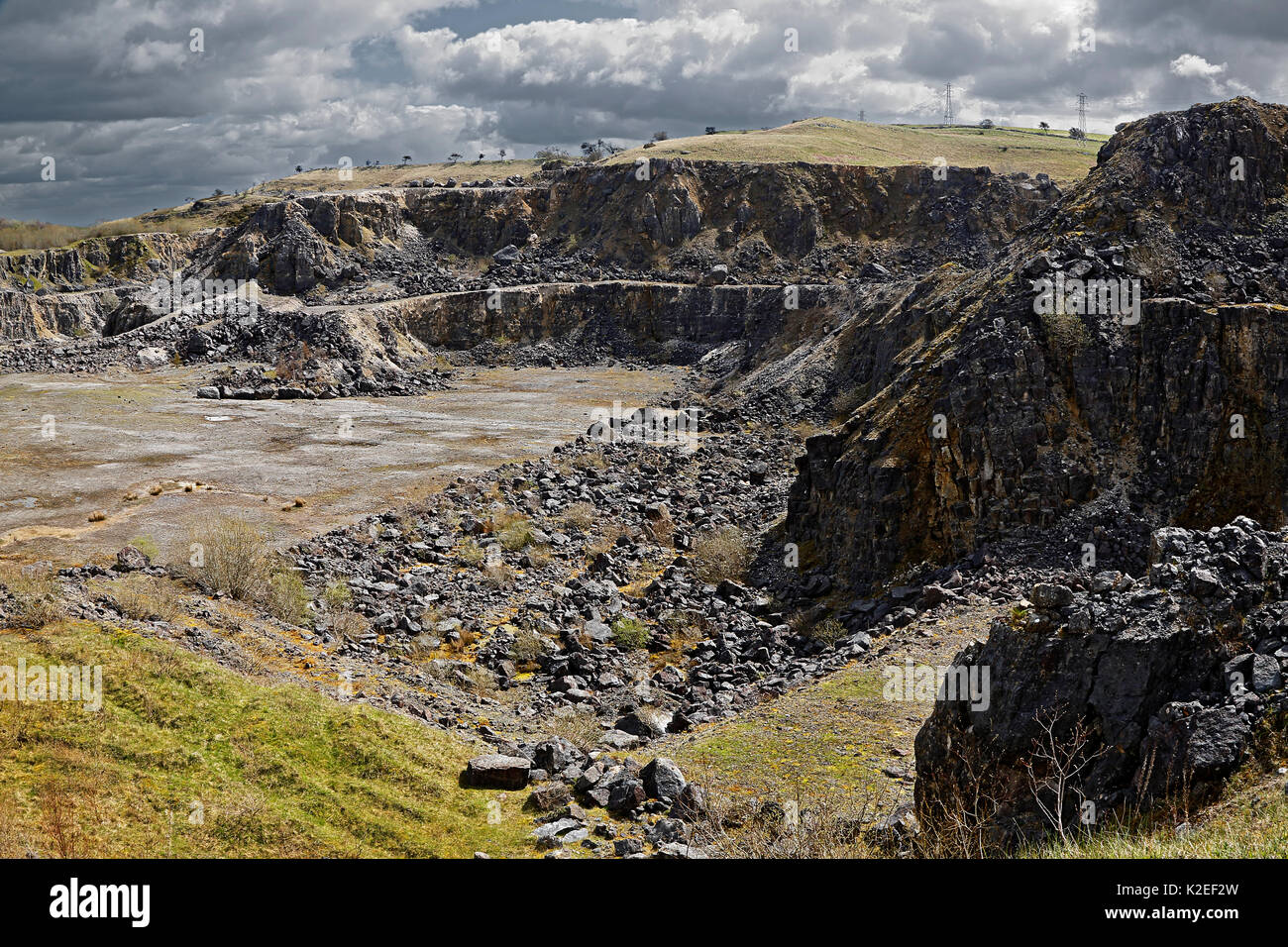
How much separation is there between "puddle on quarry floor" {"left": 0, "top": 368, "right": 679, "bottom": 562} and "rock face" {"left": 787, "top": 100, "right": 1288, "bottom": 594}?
15205 millimetres

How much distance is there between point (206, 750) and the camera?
11.1 m

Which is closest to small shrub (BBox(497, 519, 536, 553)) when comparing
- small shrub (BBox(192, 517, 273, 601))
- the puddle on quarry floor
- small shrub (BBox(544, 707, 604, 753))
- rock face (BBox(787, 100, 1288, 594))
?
the puddle on quarry floor

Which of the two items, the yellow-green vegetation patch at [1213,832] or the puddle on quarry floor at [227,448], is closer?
the yellow-green vegetation patch at [1213,832]

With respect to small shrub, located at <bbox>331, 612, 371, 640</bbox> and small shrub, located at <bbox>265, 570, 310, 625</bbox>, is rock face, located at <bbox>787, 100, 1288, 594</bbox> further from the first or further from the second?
small shrub, located at <bbox>265, 570, 310, 625</bbox>

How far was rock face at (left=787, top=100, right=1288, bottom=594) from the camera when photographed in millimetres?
19797

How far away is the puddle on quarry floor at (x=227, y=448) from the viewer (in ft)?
85.7

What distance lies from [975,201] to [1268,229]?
1909 inches

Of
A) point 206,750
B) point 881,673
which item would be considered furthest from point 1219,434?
point 206,750

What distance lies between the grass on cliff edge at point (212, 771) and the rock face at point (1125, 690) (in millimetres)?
5142

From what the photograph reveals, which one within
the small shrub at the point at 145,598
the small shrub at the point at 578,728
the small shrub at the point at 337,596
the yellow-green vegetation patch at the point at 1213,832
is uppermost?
the yellow-green vegetation patch at the point at 1213,832

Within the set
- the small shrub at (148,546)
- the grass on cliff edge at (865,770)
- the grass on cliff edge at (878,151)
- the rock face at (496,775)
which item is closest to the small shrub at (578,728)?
the grass on cliff edge at (865,770)

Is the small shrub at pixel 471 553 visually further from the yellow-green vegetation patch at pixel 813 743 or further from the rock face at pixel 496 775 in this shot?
the rock face at pixel 496 775

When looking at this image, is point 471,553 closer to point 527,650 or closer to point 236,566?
point 527,650

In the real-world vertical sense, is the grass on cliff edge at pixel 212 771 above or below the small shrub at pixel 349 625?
above
